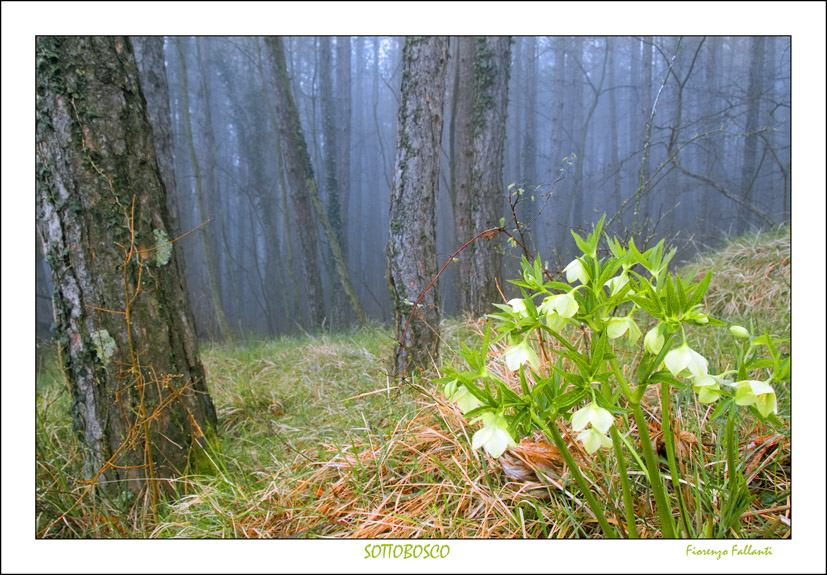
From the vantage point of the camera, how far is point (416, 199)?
179 centimetres

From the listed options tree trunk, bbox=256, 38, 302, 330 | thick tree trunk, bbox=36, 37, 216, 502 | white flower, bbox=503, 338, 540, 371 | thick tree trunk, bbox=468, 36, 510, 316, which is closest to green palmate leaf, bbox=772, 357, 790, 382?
white flower, bbox=503, 338, 540, 371

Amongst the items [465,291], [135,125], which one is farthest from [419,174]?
[465,291]

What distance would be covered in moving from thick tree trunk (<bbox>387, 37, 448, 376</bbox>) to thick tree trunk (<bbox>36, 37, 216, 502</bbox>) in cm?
81

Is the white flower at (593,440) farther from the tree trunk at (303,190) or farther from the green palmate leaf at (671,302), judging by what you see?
the tree trunk at (303,190)

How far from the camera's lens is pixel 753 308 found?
7.48ft

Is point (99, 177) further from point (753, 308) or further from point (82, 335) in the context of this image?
point (753, 308)

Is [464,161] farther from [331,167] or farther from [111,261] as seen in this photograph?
[111,261]

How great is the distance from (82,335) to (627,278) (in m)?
1.41

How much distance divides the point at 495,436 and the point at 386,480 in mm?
637

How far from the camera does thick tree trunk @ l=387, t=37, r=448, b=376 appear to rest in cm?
176

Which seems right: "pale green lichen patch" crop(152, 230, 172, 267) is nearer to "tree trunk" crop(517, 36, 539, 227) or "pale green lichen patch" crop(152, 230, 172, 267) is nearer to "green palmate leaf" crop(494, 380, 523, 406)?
"green palmate leaf" crop(494, 380, 523, 406)

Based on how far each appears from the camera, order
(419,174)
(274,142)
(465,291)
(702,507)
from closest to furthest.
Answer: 1. (702,507)
2. (419,174)
3. (465,291)
4. (274,142)

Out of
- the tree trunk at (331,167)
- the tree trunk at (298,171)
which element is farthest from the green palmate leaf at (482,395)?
the tree trunk at (298,171)

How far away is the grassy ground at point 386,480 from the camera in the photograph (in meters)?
0.93
